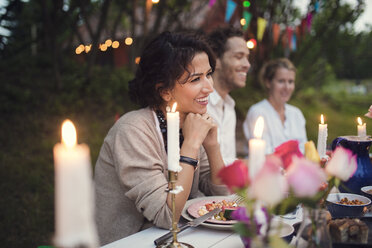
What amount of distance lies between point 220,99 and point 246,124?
624 millimetres

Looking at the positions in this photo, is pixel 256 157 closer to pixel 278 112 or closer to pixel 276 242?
pixel 276 242

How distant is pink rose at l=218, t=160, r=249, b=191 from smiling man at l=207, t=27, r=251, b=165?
107 inches

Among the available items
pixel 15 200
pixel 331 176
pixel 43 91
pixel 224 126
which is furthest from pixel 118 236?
pixel 43 91

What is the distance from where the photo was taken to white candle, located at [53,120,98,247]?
54 cm

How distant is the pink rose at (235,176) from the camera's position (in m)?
0.82

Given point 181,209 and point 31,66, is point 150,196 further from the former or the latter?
point 31,66

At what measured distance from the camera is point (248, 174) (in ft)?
2.76

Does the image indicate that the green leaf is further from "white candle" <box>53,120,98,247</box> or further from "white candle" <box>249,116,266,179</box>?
"white candle" <box>53,120,98,247</box>

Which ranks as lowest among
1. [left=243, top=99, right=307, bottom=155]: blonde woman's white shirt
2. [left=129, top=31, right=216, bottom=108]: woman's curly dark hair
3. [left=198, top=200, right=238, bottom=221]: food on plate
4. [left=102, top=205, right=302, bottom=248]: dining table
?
[left=102, top=205, right=302, bottom=248]: dining table

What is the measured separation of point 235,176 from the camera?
2.69 feet

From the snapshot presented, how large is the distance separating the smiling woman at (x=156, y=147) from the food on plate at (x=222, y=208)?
108 mm

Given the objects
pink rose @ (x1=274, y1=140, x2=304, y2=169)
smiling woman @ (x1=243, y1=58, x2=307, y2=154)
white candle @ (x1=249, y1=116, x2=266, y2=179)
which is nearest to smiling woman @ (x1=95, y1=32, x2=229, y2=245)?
pink rose @ (x1=274, y1=140, x2=304, y2=169)

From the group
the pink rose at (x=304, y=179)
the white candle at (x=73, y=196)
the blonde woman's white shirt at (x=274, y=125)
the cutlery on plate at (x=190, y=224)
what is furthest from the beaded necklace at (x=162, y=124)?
the blonde woman's white shirt at (x=274, y=125)

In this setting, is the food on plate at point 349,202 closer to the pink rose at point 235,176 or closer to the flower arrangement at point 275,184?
the flower arrangement at point 275,184
